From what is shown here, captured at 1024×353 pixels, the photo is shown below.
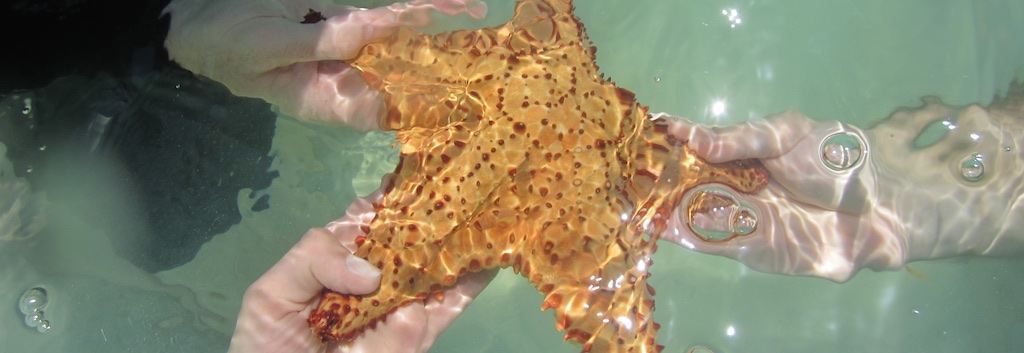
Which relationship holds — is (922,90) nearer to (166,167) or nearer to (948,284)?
(948,284)

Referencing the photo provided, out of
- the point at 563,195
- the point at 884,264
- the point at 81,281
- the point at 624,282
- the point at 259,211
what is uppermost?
the point at 563,195

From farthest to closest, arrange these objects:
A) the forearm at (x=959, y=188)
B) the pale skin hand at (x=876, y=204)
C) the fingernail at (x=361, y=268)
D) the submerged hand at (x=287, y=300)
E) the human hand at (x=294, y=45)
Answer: the forearm at (x=959, y=188), the pale skin hand at (x=876, y=204), the human hand at (x=294, y=45), the submerged hand at (x=287, y=300), the fingernail at (x=361, y=268)

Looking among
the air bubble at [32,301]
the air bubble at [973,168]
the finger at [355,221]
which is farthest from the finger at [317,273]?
the air bubble at [973,168]

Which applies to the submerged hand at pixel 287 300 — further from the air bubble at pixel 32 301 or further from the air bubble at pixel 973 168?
the air bubble at pixel 973 168

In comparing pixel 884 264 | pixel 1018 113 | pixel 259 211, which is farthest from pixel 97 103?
pixel 1018 113

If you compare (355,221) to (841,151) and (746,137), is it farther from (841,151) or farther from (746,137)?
(841,151)

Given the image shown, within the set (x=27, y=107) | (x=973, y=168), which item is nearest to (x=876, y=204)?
(x=973, y=168)

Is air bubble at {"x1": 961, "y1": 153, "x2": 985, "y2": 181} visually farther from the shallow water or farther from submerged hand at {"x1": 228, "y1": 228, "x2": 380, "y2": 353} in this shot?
submerged hand at {"x1": 228, "y1": 228, "x2": 380, "y2": 353}

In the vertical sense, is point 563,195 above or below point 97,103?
above
